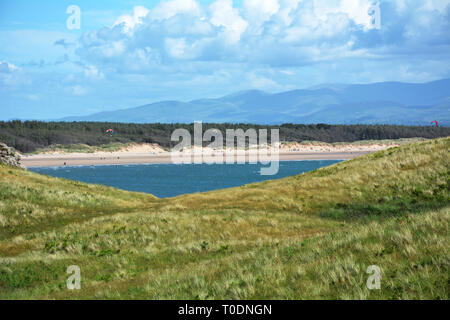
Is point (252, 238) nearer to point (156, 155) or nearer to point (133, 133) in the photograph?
point (156, 155)

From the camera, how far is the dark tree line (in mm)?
141488

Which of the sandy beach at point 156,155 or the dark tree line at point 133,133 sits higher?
the dark tree line at point 133,133

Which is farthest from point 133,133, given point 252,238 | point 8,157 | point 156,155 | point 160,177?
point 252,238

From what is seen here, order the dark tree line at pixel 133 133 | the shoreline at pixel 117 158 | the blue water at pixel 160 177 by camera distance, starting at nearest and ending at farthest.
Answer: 1. the blue water at pixel 160 177
2. the shoreline at pixel 117 158
3. the dark tree line at pixel 133 133

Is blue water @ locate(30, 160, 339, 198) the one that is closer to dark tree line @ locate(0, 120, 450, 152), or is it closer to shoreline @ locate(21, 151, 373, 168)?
shoreline @ locate(21, 151, 373, 168)

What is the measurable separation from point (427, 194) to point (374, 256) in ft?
54.8

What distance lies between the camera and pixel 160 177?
96.8 metres

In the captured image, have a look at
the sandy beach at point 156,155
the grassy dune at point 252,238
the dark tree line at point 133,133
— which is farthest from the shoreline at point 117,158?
the grassy dune at point 252,238

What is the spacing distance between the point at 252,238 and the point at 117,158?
12323 centimetres

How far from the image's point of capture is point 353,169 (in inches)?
1243

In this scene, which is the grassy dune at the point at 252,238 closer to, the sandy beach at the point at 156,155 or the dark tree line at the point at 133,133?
the sandy beach at the point at 156,155

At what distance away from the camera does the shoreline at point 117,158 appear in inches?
4684

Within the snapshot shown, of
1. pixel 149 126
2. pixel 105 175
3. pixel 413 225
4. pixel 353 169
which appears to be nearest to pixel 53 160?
pixel 105 175
